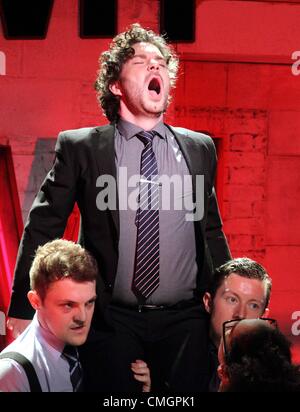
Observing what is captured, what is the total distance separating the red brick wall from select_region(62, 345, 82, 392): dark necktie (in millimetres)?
1913

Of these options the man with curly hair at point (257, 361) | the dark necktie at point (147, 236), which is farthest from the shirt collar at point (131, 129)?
the man with curly hair at point (257, 361)

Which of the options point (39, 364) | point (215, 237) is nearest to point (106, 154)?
point (215, 237)

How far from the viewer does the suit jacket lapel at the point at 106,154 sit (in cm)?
251

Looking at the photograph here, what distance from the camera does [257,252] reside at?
16.1ft

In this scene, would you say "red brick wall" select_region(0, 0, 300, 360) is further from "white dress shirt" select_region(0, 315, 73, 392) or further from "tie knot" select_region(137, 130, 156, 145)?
"white dress shirt" select_region(0, 315, 73, 392)

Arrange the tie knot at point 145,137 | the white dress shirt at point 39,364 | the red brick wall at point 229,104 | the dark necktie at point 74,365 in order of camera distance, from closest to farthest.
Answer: the white dress shirt at point 39,364 < the dark necktie at point 74,365 < the tie knot at point 145,137 < the red brick wall at point 229,104

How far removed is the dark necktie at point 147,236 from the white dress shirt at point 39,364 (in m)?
0.40

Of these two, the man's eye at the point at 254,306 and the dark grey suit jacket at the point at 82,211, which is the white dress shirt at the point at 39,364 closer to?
the dark grey suit jacket at the point at 82,211

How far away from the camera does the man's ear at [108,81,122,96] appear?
2.69 meters

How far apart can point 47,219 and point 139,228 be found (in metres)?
0.31

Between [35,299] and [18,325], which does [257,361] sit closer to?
[35,299]

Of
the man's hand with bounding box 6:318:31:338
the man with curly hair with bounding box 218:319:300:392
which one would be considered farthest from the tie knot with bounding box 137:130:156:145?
the man with curly hair with bounding box 218:319:300:392
